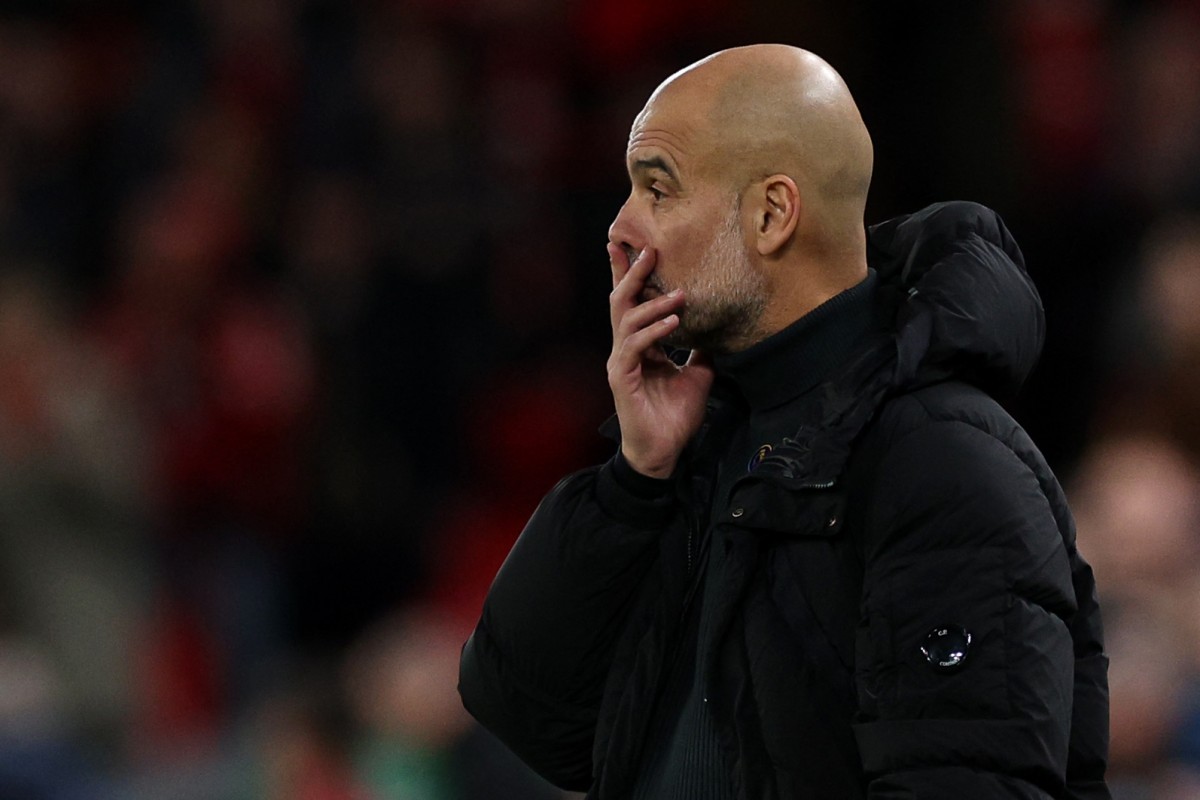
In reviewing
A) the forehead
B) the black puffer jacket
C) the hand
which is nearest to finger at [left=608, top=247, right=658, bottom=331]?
the hand

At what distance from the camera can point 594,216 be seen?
6566 millimetres

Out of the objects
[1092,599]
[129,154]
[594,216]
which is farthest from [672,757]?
[129,154]

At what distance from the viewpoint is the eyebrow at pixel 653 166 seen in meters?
2.34

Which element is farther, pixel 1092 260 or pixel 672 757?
pixel 1092 260

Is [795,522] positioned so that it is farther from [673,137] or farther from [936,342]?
[673,137]

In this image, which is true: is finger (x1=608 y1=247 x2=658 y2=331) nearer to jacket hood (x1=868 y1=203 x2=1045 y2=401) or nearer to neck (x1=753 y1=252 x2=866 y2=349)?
neck (x1=753 y1=252 x2=866 y2=349)

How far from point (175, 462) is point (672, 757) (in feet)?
12.8

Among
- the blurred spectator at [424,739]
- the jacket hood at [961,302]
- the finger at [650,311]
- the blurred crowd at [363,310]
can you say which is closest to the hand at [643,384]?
the finger at [650,311]

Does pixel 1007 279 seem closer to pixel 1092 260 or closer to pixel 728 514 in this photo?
pixel 728 514

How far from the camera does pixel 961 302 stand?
2.23 meters

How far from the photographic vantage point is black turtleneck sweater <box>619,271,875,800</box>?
2.29 meters

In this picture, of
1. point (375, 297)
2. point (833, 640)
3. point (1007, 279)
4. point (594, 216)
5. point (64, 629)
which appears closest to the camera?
point (833, 640)

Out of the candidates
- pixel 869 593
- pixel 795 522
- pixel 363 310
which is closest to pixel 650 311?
pixel 795 522

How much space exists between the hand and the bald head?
6.5 inches
